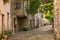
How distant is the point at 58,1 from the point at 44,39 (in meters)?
3.59

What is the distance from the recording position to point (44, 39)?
18797mm

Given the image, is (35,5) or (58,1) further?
(35,5)

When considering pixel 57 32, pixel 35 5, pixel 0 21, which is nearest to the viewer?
pixel 57 32

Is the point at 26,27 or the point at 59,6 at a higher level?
the point at 59,6

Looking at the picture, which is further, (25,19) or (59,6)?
(25,19)

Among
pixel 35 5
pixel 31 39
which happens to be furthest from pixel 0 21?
pixel 35 5

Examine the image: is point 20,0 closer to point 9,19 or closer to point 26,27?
point 26,27

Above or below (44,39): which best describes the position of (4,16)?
above

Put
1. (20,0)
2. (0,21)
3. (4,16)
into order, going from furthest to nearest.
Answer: (20,0)
(4,16)
(0,21)

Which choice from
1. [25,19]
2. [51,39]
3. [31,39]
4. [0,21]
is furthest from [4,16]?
[25,19]

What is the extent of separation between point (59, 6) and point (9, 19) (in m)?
9.18

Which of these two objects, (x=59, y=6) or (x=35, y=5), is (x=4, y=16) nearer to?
(x=59, y=6)

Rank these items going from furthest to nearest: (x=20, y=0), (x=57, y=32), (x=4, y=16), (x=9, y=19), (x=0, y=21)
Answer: (x=20, y=0), (x=9, y=19), (x=4, y=16), (x=0, y=21), (x=57, y=32)

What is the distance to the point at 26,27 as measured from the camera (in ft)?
115
